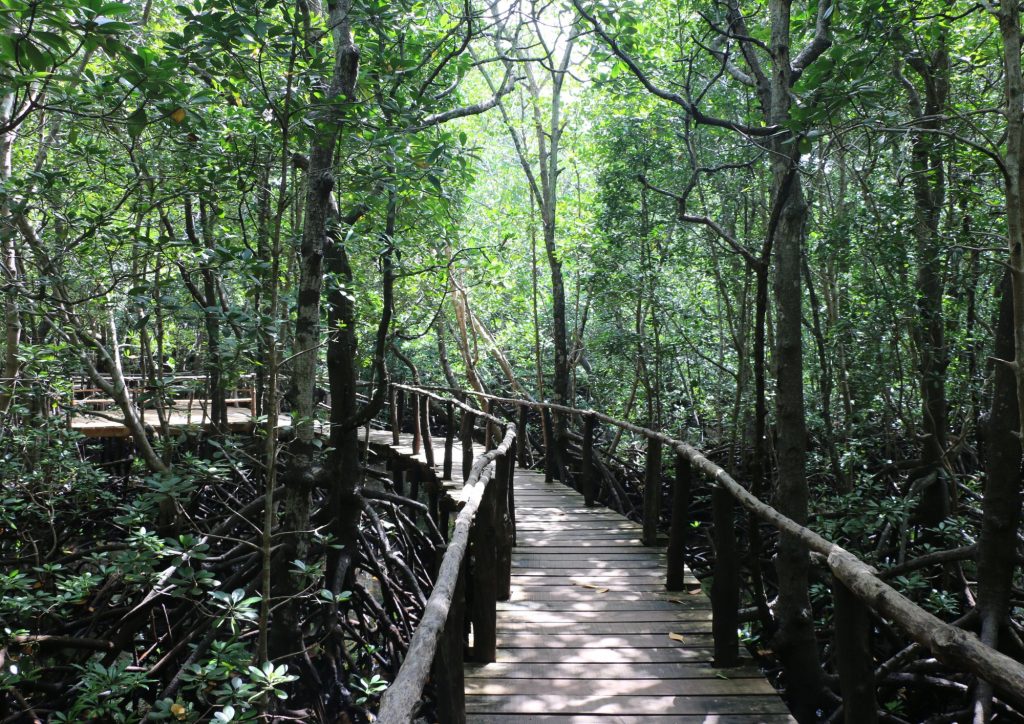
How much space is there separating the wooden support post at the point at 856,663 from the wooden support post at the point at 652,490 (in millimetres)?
2852

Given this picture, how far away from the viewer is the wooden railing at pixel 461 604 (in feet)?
5.03

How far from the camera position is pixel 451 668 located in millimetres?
2320

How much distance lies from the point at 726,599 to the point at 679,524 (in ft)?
3.06

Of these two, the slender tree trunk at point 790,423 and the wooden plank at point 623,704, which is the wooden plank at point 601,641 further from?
the slender tree trunk at point 790,423

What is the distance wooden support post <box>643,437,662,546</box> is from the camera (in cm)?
507

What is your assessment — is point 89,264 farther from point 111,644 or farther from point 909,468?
point 909,468

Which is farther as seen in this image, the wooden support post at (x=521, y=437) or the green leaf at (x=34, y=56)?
the wooden support post at (x=521, y=437)

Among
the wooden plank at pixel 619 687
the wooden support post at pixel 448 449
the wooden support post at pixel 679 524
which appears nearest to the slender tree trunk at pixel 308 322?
the wooden plank at pixel 619 687

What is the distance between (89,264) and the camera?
5.39m

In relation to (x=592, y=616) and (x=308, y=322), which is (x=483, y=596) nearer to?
(x=592, y=616)

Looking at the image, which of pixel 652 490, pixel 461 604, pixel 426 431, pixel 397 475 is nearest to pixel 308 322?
pixel 461 604

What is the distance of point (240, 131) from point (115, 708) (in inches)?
136

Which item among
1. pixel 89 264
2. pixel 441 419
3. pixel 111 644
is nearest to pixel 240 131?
pixel 89 264

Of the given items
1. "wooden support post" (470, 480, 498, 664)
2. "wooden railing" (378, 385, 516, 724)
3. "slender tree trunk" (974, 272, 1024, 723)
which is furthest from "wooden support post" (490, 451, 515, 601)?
"slender tree trunk" (974, 272, 1024, 723)
